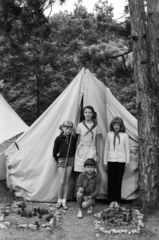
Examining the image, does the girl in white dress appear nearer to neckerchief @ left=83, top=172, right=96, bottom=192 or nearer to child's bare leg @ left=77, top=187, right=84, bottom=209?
neckerchief @ left=83, top=172, right=96, bottom=192

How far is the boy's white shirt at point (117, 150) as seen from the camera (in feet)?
13.9

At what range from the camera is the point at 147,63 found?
13.6ft

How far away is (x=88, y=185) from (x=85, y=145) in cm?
60

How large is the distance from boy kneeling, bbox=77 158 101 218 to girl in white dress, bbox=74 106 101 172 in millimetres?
197

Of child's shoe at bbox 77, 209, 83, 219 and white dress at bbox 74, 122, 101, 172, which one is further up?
white dress at bbox 74, 122, 101, 172

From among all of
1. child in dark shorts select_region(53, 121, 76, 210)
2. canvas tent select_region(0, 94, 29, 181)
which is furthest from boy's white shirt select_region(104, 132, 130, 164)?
canvas tent select_region(0, 94, 29, 181)

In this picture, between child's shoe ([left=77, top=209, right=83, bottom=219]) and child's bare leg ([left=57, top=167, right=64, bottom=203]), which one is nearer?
child's shoe ([left=77, top=209, right=83, bottom=219])

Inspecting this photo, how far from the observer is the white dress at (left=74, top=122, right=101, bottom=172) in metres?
4.30

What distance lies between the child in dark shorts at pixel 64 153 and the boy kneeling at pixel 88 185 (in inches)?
13.7

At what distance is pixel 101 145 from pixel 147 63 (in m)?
1.49

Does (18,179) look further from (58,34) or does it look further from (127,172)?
(58,34)

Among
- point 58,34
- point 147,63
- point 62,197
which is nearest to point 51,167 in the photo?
point 62,197

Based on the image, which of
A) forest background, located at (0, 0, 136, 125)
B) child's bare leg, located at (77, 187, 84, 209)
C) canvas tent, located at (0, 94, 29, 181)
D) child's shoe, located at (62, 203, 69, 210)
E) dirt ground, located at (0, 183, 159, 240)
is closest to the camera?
dirt ground, located at (0, 183, 159, 240)

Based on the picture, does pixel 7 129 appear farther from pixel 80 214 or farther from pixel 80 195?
pixel 80 214
